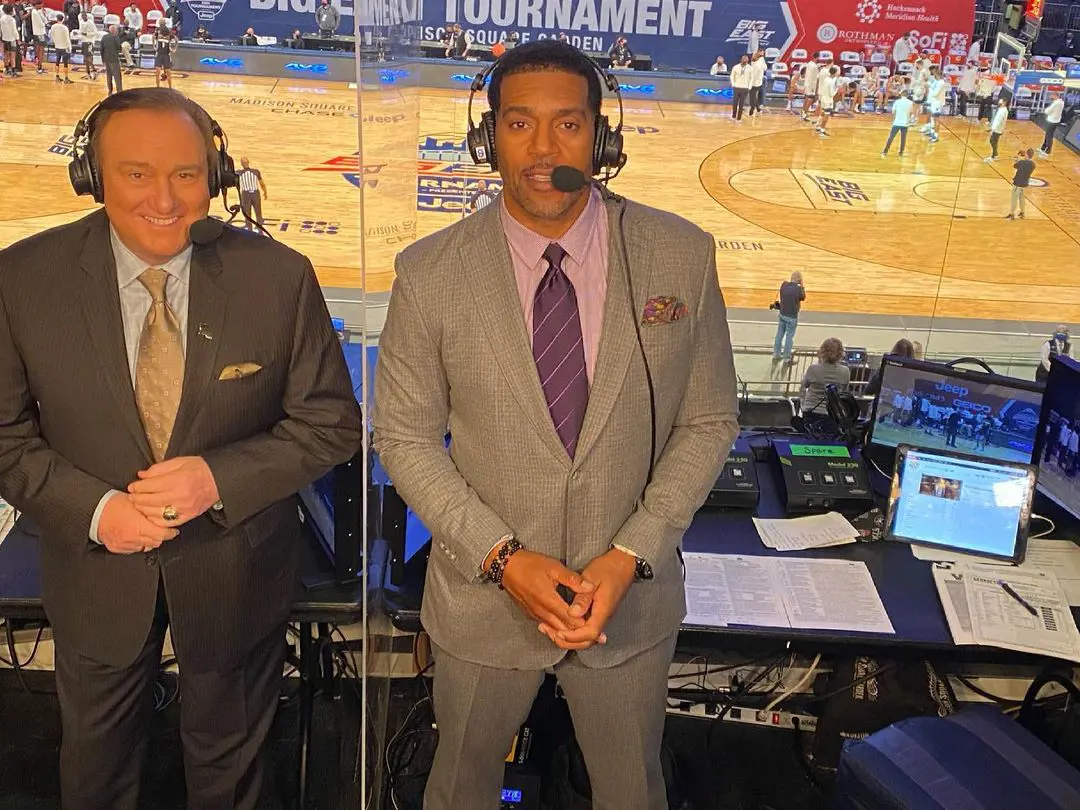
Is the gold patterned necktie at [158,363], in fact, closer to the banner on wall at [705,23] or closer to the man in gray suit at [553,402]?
the man in gray suit at [553,402]

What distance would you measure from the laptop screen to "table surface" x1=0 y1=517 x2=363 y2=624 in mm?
1326

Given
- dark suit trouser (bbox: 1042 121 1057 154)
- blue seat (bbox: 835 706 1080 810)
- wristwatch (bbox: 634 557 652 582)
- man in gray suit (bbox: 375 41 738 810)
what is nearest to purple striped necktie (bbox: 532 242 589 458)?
man in gray suit (bbox: 375 41 738 810)

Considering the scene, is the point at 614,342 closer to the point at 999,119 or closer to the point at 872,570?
the point at 872,570

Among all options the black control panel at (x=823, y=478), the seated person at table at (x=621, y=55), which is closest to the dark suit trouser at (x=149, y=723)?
the black control panel at (x=823, y=478)

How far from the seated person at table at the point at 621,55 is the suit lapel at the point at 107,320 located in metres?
3.73

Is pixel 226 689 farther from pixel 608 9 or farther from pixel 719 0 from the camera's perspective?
pixel 719 0

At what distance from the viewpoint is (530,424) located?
160 centimetres

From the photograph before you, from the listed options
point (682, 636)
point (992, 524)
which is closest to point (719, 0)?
point (992, 524)

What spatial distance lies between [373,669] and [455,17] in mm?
3497

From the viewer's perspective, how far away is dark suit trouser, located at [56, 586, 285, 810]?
1842 millimetres

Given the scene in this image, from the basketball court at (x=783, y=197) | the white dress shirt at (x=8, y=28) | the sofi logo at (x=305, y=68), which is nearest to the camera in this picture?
the basketball court at (x=783, y=197)

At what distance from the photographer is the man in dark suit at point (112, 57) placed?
21.2 ft

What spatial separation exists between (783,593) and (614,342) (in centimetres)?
91

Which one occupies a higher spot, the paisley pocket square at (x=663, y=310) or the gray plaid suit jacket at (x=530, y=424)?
the paisley pocket square at (x=663, y=310)
